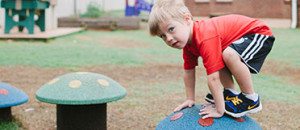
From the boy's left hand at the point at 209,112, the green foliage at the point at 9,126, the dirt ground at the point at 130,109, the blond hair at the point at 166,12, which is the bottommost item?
the dirt ground at the point at 130,109

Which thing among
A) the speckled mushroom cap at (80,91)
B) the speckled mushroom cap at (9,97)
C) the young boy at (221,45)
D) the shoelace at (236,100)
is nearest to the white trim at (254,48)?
the young boy at (221,45)

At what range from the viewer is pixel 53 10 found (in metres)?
18.5

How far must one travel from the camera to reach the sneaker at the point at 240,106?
3.64 metres

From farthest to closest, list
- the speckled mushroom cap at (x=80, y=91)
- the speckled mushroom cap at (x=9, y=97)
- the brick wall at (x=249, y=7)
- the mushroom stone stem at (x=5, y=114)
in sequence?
the brick wall at (x=249, y=7) < the mushroom stone stem at (x=5, y=114) < the speckled mushroom cap at (x=9, y=97) < the speckled mushroom cap at (x=80, y=91)

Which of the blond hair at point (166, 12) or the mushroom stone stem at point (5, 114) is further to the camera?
the mushroom stone stem at point (5, 114)

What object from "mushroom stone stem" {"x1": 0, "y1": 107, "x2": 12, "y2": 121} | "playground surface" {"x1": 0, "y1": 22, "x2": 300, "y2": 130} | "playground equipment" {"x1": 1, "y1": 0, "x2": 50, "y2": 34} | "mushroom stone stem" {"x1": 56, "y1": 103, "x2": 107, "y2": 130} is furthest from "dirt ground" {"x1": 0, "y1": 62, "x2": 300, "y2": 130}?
"playground equipment" {"x1": 1, "y1": 0, "x2": 50, "y2": 34}

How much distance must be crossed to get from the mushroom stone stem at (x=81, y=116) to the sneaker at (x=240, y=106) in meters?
1.38

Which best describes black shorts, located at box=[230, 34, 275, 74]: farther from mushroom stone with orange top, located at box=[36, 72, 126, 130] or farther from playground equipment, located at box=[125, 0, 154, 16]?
playground equipment, located at box=[125, 0, 154, 16]

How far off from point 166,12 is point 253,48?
631 mm

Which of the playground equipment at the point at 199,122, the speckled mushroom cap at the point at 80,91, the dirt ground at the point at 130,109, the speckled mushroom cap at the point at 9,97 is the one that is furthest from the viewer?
the dirt ground at the point at 130,109

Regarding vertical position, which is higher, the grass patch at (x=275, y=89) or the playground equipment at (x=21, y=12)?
the playground equipment at (x=21, y=12)

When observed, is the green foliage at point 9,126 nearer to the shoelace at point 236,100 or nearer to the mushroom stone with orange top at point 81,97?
the mushroom stone with orange top at point 81,97

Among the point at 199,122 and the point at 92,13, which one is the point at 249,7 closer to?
the point at 92,13

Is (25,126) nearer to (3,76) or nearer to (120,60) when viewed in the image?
(3,76)
